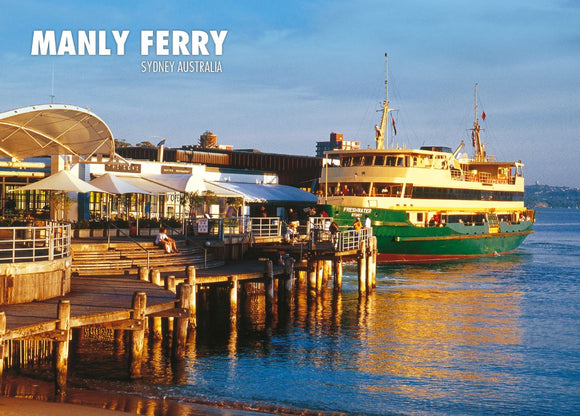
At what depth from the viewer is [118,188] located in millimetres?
30625

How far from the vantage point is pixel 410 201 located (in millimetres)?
51969

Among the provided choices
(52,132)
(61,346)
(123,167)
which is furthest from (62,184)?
(123,167)

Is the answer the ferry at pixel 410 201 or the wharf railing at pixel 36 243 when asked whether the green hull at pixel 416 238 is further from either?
the wharf railing at pixel 36 243

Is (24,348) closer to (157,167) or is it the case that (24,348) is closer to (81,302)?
(81,302)

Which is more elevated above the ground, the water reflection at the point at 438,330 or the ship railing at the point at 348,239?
the ship railing at the point at 348,239

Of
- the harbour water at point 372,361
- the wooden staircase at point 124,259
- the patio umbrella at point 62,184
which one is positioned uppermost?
the patio umbrella at point 62,184

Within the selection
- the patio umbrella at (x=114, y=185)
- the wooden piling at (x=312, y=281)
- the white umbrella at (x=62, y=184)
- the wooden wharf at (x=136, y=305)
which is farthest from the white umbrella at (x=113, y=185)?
the wooden piling at (x=312, y=281)

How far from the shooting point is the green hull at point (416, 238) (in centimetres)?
4969

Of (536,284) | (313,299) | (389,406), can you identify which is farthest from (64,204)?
(536,284)

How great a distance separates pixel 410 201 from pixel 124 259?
2901cm

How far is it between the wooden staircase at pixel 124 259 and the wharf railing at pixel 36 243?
0.82m

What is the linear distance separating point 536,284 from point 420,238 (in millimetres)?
9130

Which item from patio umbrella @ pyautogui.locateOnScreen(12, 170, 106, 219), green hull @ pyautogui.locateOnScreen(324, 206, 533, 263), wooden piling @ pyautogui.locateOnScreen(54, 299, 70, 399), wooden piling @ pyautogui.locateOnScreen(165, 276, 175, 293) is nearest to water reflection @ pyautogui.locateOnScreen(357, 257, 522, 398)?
green hull @ pyautogui.locateOnScreen(324, 206, 533, 263)

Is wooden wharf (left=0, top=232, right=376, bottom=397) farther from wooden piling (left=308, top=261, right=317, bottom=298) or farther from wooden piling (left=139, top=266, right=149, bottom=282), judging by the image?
wooden piling (left=308, top=261, right=317, bottom=298)
